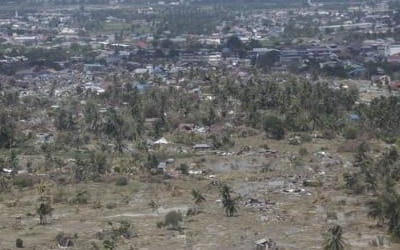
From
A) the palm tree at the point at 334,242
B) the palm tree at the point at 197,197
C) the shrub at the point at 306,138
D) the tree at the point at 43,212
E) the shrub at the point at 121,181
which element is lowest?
the shrub at the point at 306,138

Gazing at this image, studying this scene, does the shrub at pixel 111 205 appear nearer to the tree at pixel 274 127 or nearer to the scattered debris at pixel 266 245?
the scattered debris at pixel 266 245

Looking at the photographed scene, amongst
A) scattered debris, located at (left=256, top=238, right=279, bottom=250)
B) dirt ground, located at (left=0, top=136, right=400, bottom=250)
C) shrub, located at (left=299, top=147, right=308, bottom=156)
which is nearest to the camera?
scattered debris, located at (left=256, top=238, right=279, bottom=250)

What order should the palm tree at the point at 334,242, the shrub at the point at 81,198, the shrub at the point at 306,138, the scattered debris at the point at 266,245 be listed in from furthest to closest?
the shrub at the point at 306,138
the shrub at the point at 81,198
the scattered debris at the point at 266,245
the palm tree at the point at 334,242

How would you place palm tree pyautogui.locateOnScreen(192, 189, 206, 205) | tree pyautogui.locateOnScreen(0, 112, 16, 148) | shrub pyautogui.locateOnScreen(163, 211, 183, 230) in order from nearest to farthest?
1. shrub pyautogui.locateOnScreen(163, 211, 183, 230)
2. palm tree pyautogui.locateOnScreen(192, 189, 206, 205)
3. tree pyautogui.locateOnScreen(0, 112, 16, 148)

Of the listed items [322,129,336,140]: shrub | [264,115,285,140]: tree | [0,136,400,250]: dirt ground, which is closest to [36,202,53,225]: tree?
[0,136,400,250]: dirt ground

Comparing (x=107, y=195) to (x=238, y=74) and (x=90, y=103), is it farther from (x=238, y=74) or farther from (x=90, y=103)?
(x=238, y=74)

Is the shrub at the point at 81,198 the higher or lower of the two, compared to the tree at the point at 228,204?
lower

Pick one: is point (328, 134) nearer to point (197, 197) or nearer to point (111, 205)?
point (197, 197)

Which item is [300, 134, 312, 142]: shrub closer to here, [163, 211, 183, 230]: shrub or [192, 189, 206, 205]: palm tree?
[192, 189, 206, 205]: palm tree

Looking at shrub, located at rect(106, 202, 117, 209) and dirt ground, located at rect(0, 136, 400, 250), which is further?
shrub, located at rect(106, 202, 117, 209)

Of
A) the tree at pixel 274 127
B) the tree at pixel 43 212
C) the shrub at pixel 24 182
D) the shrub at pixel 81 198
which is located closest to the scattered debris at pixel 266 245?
the tree at pixel 43 212

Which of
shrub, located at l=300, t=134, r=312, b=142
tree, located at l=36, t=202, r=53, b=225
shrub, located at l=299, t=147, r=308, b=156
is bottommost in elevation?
shrub, located at l=300, t=134, r=312, b=142

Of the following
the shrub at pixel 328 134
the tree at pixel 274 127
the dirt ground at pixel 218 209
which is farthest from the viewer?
the tree at pixel 274 127

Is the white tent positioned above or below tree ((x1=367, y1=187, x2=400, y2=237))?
below
